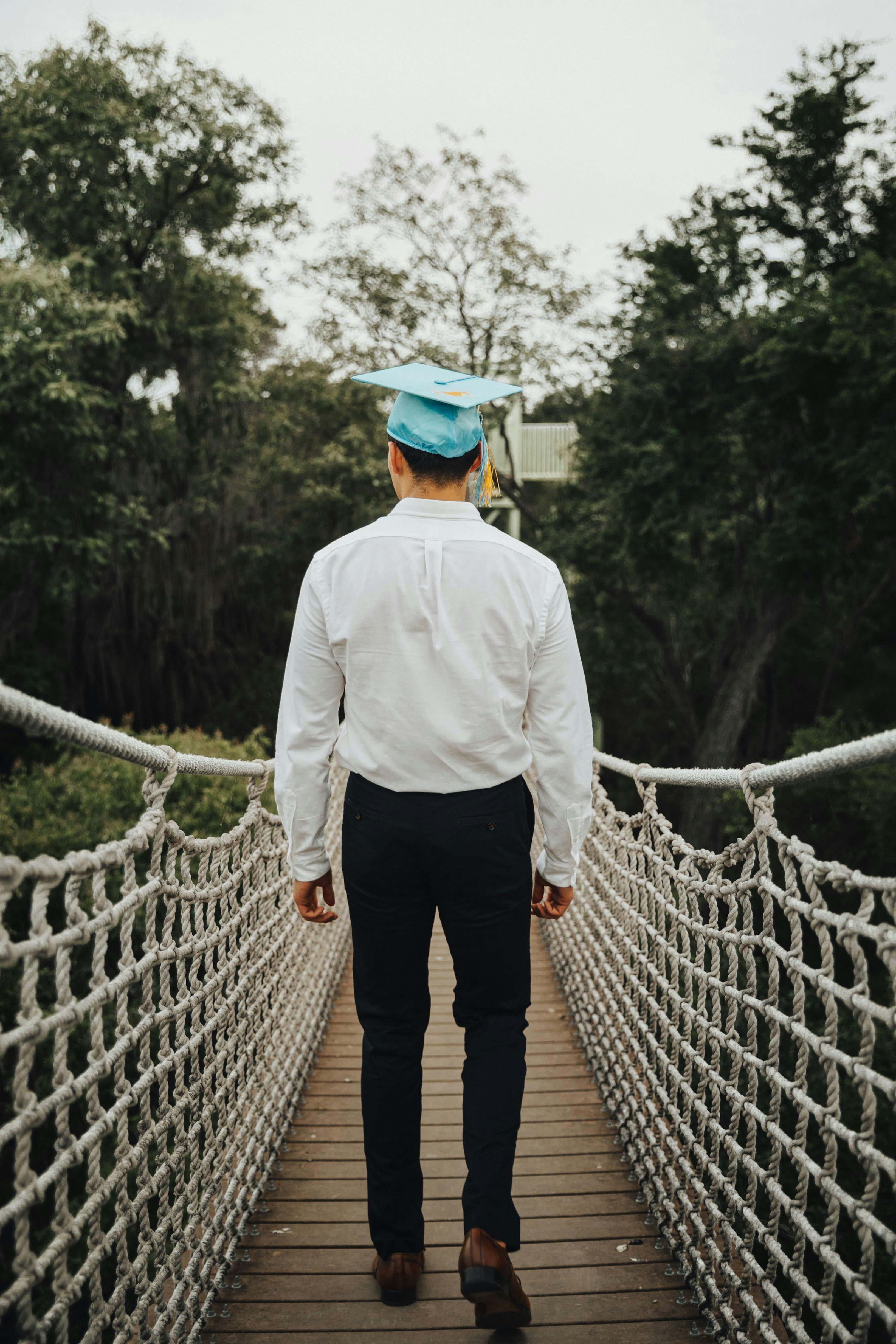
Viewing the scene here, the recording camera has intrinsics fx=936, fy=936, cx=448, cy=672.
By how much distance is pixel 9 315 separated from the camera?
8688mm

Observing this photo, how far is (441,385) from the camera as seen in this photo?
1.48 m

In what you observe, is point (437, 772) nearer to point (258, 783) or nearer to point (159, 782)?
point (159, 782)

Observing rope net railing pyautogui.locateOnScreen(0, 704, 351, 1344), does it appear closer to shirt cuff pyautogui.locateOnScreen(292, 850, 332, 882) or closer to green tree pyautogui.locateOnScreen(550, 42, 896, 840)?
shirt cuff pyautogui.locateOnScreen(292, 850, 332, 882)

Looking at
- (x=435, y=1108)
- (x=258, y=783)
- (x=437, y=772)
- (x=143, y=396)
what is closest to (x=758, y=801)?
(x=437, y=772)

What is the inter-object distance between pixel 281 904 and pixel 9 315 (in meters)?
8.27

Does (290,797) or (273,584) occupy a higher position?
(273,584)

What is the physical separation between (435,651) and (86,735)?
20.5 inches

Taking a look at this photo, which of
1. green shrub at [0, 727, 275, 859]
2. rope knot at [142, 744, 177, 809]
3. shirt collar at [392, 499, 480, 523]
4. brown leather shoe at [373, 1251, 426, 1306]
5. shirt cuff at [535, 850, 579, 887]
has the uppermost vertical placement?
shirt collar at [392, 499, 480, 523]

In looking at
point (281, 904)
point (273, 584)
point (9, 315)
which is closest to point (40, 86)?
point (9, 315)

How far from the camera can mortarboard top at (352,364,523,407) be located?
4.81ft

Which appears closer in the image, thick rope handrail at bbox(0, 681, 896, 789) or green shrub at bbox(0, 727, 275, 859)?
thick rope handrail at bbox(0, 681, 896, 789)

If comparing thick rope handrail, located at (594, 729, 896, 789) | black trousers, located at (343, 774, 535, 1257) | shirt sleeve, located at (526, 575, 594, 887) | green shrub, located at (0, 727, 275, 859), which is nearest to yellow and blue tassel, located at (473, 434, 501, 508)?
shirt sleeve, located at (526, 575, 594, 887)

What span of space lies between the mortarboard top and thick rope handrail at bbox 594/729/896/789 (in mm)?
696

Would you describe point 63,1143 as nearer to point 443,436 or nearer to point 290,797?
point 290,797
